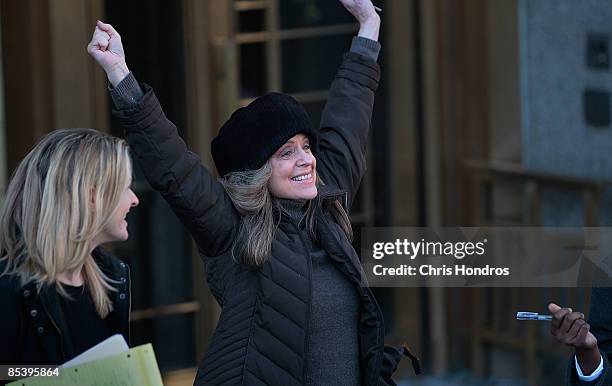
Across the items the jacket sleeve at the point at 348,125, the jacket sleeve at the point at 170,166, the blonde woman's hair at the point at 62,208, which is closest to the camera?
the blonde woman's hair at the point at 62,208

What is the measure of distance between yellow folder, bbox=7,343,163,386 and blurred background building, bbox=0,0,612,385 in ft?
8.62

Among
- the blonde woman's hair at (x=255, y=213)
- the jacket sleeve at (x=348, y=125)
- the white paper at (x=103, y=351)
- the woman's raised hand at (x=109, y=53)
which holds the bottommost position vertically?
the white paper at (x=103, y=351)

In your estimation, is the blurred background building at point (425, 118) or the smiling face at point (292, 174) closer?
the smiling face at point (292, 174)

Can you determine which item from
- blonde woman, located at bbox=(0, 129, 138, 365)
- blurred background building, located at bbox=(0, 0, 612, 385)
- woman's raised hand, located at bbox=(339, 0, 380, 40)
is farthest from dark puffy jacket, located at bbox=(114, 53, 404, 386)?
blurred background building, located at bbox=(0, 0, 612, 385)

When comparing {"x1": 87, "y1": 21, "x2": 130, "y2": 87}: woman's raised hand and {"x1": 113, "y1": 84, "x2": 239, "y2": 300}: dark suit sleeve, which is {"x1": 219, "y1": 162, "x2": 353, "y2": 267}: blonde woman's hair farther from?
{"x1": 87, "y1": 21, "x2": 130, "y2": 87}: woman's raised hand

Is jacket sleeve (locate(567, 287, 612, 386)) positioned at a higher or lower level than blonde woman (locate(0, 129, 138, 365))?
lower

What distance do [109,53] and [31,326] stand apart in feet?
2.44

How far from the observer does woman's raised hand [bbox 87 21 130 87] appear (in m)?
3.19

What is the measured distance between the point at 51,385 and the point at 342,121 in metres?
1.30

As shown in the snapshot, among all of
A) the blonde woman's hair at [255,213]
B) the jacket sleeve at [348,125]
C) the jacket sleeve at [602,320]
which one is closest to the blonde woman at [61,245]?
the blonde woman's hair at [255,213]

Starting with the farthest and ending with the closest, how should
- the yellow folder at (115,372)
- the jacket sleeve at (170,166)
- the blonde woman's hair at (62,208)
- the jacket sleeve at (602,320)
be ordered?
1. the jacket sleeve at (602,320)
2. the jacket sleeve at (170,166)
3. the blonde woman's hair at (62,208)
4. the yellow folder at (115,372)

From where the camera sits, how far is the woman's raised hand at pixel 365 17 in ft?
12.5

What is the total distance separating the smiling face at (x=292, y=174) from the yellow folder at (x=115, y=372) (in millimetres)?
747

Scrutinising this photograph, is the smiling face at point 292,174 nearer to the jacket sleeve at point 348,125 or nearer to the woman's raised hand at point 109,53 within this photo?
the jacket sleeve at point 348,125
